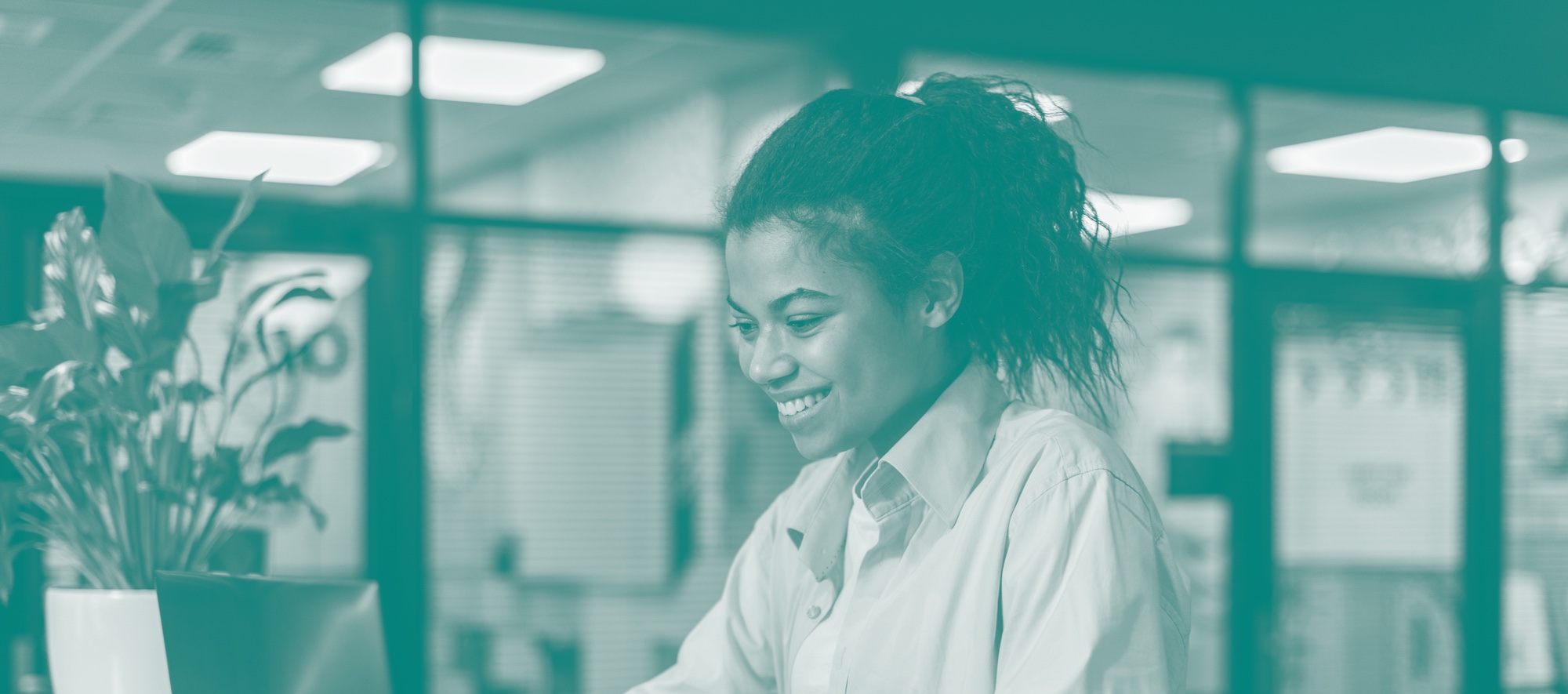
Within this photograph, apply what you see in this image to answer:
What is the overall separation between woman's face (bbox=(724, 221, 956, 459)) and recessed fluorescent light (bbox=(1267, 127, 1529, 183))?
299 cm

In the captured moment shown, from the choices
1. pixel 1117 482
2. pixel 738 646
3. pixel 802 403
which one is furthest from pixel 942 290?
pixel 738 646

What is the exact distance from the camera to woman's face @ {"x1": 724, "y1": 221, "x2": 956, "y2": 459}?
57.4 inches

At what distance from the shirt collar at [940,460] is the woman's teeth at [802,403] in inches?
3.9

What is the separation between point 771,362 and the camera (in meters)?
1.48

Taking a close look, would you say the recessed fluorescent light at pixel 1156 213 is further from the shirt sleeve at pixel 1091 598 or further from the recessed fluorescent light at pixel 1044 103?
the shirt sleeve at pixel 1091 598

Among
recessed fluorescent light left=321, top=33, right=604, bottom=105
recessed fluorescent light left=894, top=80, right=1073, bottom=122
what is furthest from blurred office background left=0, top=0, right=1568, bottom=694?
recessed fluorescent light left=894, top=80, right=1073, bottom=122

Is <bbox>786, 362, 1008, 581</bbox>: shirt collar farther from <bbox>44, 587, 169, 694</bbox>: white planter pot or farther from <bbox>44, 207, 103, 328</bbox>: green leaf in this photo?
<bbox>44, 207, 103, 328</bbox>: green leaf

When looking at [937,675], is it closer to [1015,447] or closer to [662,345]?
[1015,447]

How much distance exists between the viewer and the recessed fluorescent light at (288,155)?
128 inches

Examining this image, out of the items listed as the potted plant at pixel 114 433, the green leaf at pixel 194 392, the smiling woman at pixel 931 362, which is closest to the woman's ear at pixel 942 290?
the smiling woman at pixel 931 362

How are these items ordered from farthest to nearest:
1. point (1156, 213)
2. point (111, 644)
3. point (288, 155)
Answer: point (1156, 213), point (288, 155), point (111, 644)

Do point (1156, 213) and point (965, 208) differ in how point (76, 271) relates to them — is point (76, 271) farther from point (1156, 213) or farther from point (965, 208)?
point (1156, 213)

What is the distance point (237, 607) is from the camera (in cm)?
172

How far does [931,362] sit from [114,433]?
1193 mm
